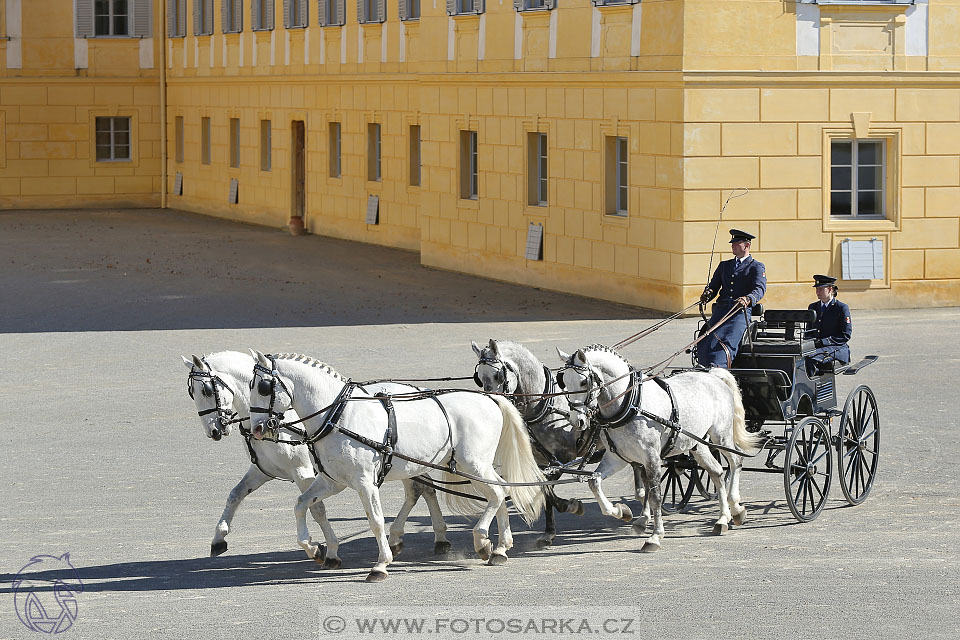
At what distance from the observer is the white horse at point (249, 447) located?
9820 mm

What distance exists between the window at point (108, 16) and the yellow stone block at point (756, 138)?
87.7 feet

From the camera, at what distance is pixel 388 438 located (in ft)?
32.5

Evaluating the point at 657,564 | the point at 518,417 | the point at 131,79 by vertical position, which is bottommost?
the point at 657,564

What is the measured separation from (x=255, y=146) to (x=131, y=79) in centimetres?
678

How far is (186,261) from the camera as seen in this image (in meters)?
31.2

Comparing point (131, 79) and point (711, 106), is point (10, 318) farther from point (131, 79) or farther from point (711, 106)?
point (131, 79)

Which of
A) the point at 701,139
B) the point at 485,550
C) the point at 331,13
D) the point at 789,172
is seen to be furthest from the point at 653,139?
the point at 331,13

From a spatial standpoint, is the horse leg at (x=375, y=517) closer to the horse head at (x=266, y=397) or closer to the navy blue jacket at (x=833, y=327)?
the horse head at (x=266, y=397)

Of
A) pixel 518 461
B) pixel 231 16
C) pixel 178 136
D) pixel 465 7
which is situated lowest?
pixel 518 461

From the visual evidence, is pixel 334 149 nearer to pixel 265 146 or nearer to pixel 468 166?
pixel 265 146

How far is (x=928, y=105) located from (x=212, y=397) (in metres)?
15.6

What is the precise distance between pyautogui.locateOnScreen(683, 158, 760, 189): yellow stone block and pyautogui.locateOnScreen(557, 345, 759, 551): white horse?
11093 mm

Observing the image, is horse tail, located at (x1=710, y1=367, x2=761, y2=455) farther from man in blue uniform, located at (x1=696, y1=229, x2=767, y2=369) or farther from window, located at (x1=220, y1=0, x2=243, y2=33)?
window, located at (x1=220, y1=0, x2=243, y2=33)

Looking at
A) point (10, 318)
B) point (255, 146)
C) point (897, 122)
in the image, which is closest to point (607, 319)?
point (897, 122)
